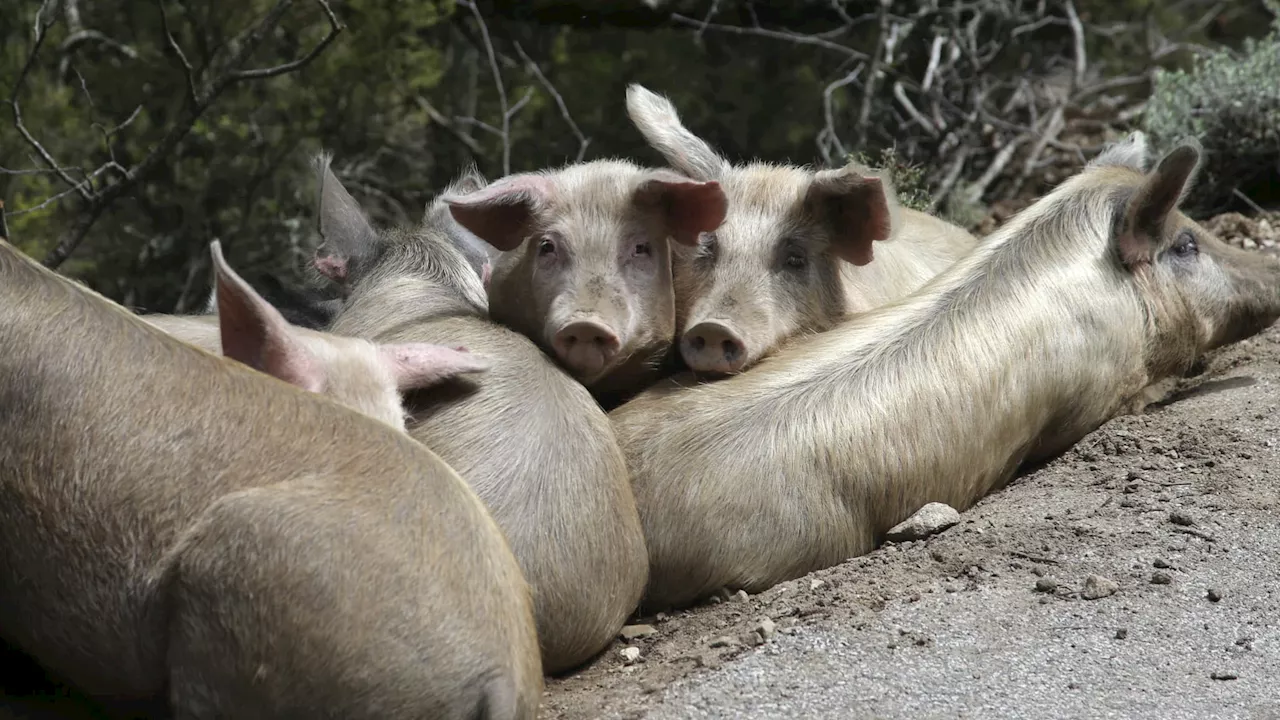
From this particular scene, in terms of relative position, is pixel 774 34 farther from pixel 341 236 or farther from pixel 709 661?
pixel 709 661

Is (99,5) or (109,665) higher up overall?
(99,5)

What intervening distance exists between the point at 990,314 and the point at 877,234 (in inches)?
19.5

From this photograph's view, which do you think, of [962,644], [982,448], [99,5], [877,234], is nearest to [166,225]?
[99,5]

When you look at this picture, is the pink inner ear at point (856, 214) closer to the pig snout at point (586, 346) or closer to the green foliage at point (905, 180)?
the pig snout at point (586, 346)

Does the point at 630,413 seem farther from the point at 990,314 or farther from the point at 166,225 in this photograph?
the point at 166,225

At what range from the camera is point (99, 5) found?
8195mm

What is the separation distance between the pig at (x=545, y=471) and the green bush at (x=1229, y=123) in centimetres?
427

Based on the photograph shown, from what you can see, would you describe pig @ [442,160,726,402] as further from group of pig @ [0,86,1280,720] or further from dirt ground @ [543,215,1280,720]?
dirt ground @ [543,215,1280,720]

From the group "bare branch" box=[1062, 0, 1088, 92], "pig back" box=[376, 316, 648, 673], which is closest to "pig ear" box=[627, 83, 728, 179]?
"pig back" box=[376, 316, 648, 673]

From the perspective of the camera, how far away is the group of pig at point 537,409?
10.1ft

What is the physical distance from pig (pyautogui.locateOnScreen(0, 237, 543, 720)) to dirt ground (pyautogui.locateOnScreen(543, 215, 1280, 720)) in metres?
0.55

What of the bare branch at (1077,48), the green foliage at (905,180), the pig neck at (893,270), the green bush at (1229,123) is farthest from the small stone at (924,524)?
the bare branch at (1077,48)

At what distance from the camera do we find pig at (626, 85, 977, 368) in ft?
15.3

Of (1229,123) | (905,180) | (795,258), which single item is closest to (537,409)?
(795,258)
